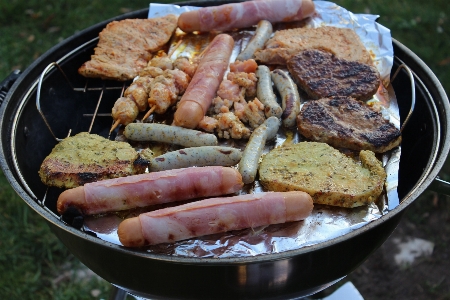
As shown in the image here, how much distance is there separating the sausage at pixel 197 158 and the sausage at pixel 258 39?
3.57 feet

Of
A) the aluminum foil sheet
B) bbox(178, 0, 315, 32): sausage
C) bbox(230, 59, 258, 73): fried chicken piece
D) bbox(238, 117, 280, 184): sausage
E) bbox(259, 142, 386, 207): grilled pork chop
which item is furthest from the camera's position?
bbox(178, 0, 315, 32): sausage

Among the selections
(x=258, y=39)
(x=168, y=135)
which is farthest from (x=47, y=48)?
(x=168, y=135)

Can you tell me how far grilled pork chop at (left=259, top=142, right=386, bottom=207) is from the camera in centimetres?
248

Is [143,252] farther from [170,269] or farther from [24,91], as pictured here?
[24,91]

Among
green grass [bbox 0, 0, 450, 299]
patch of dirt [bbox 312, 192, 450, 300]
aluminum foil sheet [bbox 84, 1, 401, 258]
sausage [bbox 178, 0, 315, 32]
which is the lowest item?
patch of dirt [bbox 312, 192, 450, 300]

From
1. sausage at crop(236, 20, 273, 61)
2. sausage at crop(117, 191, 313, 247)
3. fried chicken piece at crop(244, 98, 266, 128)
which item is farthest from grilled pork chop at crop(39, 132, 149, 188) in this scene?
sausage at crop(236, 20, 273, 61)

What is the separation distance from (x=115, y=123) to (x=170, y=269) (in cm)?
123

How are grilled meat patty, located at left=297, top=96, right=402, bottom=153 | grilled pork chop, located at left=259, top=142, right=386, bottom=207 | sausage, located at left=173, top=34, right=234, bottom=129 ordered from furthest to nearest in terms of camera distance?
sausage, located at left=173, top=34, right=234, bottom=129 < grilled meat patty, located at left=297, top=96, right=402, bottom=153 < grilled pork chop, located at left=259, top=142, right=386, bottom=207

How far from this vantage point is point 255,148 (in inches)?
107

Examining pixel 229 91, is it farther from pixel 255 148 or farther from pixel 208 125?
pixel 255 148

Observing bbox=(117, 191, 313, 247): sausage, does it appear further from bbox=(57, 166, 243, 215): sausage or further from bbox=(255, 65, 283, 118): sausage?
bbox=(255, 65, 283, 118): sausage

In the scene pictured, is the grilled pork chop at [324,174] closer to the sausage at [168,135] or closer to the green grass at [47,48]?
the sausage at [168,135]

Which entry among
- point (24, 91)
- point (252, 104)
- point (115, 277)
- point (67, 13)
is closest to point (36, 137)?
point (24, 91)

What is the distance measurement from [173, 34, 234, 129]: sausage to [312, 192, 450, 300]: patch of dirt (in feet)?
6.87
